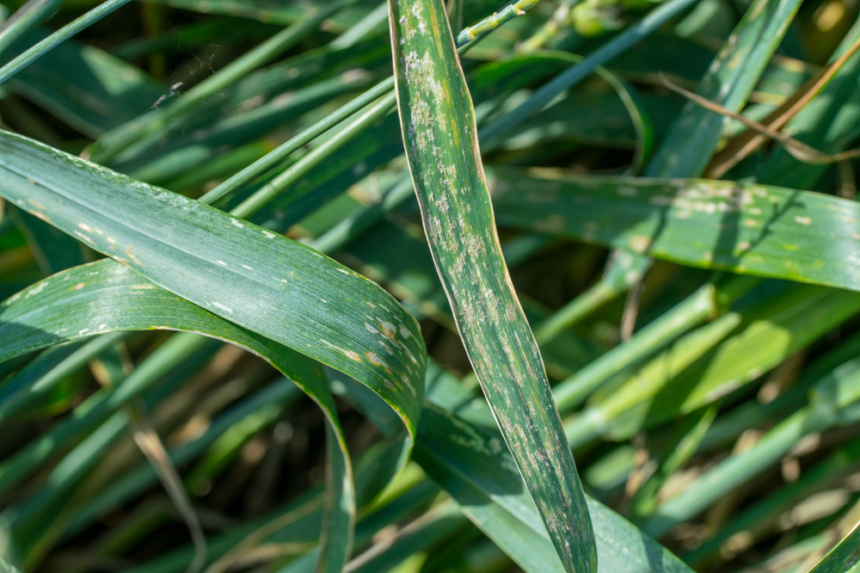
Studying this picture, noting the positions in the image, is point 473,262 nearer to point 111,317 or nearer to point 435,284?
point 111,317

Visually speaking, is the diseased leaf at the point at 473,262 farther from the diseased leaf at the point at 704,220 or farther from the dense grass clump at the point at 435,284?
the diseased leaf at the point at 704,220

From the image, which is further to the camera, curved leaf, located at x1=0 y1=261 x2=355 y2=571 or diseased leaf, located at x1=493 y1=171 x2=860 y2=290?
diseased leaf, located at x1=493 y1=171 x2=860 y2=290

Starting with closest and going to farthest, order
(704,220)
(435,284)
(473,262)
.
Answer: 1. (473,262)
2. (704,220)
3. (435,284)

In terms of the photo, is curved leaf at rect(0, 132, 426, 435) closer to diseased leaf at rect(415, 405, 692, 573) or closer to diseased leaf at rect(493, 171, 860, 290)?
diseased leaf at rect(415, 405, 692, 573)

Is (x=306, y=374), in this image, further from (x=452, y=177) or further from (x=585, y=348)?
(x=585, y=348)

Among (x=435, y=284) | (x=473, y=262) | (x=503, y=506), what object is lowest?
(x=503, y=506)

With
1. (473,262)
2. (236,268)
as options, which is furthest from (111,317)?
(473,262)

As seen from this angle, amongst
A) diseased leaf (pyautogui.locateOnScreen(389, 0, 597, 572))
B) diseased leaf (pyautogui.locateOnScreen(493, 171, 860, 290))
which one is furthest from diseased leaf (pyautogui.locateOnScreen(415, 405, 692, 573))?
diseased leaf (pyautogui.locateOnScreen(493, 171, 860, 290))

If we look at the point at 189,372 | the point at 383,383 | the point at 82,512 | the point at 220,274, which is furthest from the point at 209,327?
the point at 82,512

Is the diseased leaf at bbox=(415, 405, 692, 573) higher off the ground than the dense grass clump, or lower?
lower
